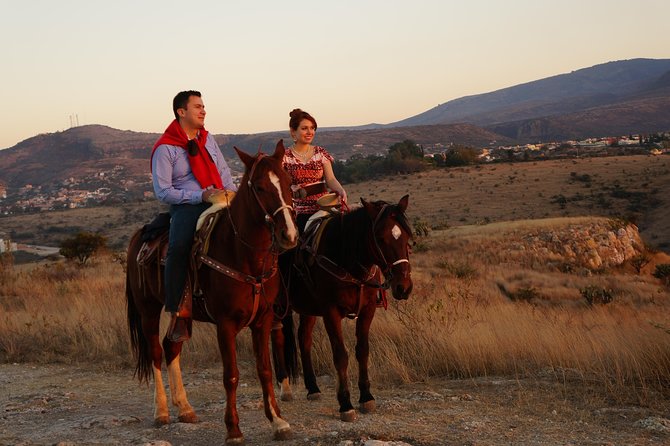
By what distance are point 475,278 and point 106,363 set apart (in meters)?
16.5

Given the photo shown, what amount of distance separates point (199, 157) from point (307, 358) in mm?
2635

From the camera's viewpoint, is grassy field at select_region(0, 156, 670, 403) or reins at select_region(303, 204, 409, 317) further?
grassy field at select_region(0, 156, 670, 403)

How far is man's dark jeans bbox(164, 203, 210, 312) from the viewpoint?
20.7 ft

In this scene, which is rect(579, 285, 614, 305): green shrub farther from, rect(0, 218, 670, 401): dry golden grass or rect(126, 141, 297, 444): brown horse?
rect(126, 141, 297, 444): brown horse

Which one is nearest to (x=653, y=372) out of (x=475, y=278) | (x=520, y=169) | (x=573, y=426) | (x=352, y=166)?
(x=573, y=426)

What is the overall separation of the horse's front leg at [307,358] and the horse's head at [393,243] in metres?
1.79

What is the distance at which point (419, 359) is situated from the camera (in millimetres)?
8672

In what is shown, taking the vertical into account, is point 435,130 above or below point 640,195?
above

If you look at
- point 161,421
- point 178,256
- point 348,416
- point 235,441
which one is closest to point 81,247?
point 161,421

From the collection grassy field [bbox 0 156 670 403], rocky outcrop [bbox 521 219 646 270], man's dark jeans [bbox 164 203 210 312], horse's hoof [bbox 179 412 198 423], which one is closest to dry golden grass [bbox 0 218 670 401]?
grassy field [bbox 0 156 670 403]

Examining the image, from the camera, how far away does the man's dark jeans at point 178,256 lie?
630cm

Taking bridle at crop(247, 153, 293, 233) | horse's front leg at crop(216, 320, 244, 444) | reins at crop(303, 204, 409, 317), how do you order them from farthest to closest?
1. reins at crop(303, 204, 409, 317)
2. horse's front leg at crop(216, 320, 244, 444)
3. bridle at crop(247, 153, 293, 233)

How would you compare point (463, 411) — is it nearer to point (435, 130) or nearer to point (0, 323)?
point (0, 323)

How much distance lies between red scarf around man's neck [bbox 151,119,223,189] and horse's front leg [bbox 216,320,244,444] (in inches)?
61.5
